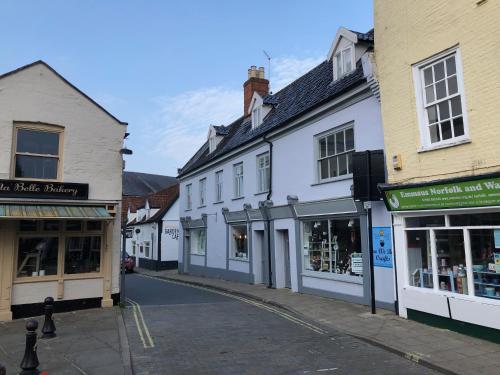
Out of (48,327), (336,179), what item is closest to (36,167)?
(48,327)

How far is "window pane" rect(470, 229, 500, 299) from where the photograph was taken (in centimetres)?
803

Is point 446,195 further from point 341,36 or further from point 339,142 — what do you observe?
point 341,36

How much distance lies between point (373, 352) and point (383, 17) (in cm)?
813

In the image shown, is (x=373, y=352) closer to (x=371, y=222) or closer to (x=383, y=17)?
(x=371, y=222)

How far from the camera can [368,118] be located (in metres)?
11.8

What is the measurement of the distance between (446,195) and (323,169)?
5620 mm

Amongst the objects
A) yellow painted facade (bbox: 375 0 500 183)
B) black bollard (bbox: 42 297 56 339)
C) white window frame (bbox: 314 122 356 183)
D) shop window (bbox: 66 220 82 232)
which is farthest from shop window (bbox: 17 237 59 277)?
yellow painted facade (bbox: 375 0 500 183)

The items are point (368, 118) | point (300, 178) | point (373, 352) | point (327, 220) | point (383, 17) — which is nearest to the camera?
point (373, 352)

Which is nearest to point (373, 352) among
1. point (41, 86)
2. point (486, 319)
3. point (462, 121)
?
point (486, 319)

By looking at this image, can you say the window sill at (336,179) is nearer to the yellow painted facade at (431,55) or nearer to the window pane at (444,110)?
the yellow painted facade at (431,55)

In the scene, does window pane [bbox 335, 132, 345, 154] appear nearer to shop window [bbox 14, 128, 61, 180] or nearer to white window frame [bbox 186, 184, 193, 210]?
shop window [bbox 14, 128, 61, 180]

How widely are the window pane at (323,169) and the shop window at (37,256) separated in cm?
858

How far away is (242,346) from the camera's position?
26.8ft

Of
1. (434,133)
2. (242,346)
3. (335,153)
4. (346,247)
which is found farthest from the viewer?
(335,153)
